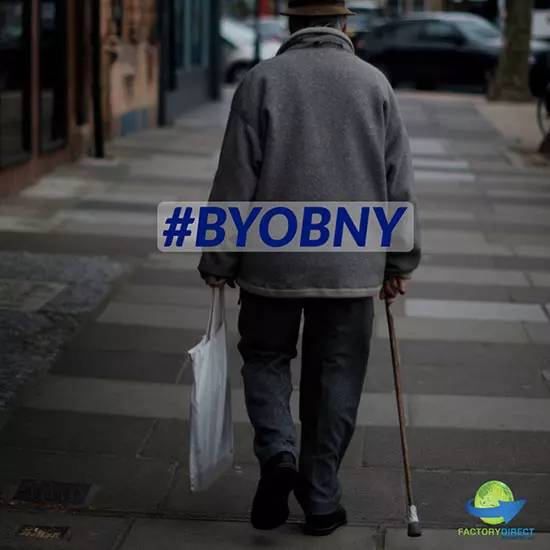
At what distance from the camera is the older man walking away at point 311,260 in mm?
4055

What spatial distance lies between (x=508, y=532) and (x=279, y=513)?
806 millimetres

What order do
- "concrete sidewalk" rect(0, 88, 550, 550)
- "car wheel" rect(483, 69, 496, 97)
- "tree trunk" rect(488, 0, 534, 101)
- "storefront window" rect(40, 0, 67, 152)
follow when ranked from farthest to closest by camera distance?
1. "car wheel" rect(483, 69, 496, 97)
2. "tree trunk" rect(488, 0, 534, 101)
3. "storefront window" rect(40, 0, 67, 152)
4. "concrete sidewalk" rect(0, 88, 550, 550)

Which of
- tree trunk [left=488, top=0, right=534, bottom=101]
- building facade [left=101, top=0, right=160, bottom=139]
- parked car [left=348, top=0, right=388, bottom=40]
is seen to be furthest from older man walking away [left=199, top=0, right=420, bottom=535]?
parked car [left=348, top=0, right=388, bottom=40]

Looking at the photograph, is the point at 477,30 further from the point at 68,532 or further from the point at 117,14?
the point at 68,532

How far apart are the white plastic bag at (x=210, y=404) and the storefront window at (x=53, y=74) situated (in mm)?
8460

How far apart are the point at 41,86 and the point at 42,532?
8657mm

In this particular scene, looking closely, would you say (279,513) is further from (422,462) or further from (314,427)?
(422,462)

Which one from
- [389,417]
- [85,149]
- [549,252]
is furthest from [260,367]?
[85,149]

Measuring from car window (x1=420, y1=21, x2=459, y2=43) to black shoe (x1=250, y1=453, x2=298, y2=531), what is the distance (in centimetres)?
2566

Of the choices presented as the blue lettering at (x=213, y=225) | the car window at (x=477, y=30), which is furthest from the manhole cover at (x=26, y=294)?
the car window at (x=477, y=30)

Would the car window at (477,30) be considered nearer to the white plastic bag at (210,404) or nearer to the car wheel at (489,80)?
the car wheel at (489,80)

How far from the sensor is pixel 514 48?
2467 centimetres

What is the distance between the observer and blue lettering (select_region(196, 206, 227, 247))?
13.5 ft

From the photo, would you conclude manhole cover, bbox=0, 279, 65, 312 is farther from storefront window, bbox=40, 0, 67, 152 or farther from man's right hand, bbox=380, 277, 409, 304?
storefront window, bbox=40, 0, 67, 152
